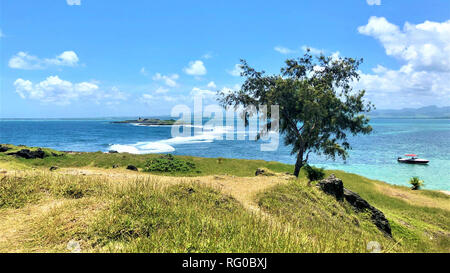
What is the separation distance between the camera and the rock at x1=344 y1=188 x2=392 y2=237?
13329 millimetres

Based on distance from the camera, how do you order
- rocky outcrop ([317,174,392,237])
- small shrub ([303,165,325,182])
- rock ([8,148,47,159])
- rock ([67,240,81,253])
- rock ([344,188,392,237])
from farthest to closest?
1. rock ([8,148,47,159])
2. small shrub ([303,165,325,182])
3. rocky outcrop ([317,174,392,237])
4. rock ([344,188,392,237])
5. rock ([67,240,81,253])

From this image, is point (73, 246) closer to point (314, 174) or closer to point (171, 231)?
point (171, 231)

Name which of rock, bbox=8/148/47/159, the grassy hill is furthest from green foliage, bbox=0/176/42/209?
rock, bbox=8/148/47/159

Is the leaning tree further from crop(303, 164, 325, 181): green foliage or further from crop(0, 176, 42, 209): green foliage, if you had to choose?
crop(0, 176, 42, 209): green foliage

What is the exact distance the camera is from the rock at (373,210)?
13.3m

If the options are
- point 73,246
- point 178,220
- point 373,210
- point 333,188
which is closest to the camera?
point 73,246

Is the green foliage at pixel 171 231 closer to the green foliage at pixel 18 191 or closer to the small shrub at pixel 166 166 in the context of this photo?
the green foliage at pixel 18 191

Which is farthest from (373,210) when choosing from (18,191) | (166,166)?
(166,166)

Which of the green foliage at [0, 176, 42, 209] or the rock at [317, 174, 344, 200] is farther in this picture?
the rock at [317, 174, 344, 200]

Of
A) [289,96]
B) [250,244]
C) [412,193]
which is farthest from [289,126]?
[250,244]

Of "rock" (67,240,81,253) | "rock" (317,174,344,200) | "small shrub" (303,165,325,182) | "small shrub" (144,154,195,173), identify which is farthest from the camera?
"small shrub" (144,154,195,173)

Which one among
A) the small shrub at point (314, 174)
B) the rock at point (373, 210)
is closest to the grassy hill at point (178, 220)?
the rock at point (373, 210)

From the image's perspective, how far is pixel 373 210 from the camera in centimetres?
1427
